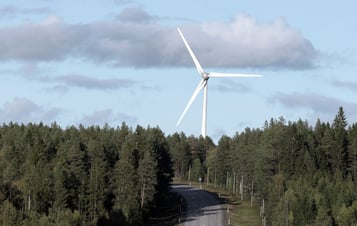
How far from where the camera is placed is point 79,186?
17062 cm

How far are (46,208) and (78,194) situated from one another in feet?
21.3

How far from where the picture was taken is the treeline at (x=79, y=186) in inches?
6073

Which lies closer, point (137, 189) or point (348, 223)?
point (348, 223)

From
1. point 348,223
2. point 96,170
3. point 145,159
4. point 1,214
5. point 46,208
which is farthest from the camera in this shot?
point 145,159

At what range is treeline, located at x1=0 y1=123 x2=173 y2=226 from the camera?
154250 mm

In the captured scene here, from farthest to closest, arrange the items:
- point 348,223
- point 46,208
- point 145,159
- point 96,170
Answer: point 145,159, point 96,170, point 46,208, point 348,223

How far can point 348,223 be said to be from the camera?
503 feet

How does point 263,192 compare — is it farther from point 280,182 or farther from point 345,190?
point 345,190

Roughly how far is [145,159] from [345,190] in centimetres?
3995

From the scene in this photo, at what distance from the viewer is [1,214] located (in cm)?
13888

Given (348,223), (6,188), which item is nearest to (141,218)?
(6,188)

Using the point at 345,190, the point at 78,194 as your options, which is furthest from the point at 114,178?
the point at 345,190

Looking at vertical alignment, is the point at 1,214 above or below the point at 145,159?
below

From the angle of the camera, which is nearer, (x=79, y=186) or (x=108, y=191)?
(x=79, y=186)
